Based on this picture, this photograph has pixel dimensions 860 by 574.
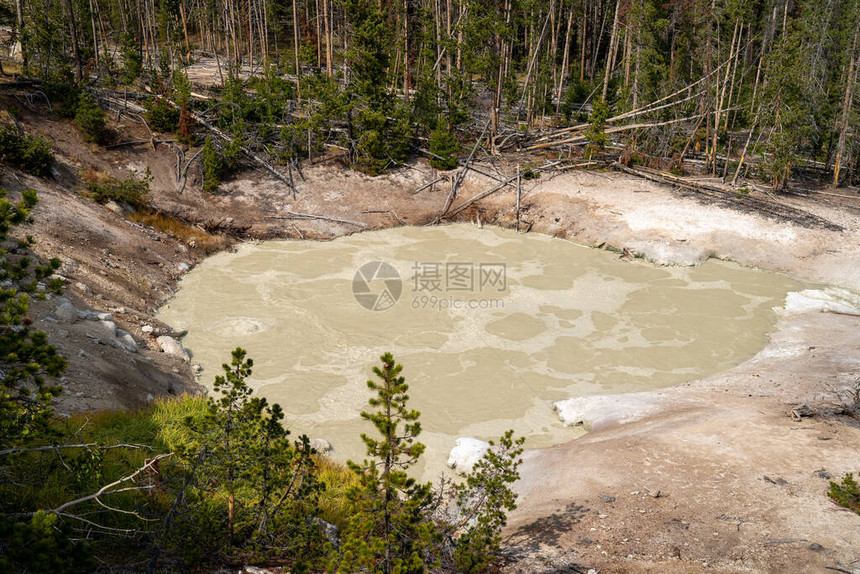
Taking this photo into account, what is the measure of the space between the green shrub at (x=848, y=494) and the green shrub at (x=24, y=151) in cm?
2111

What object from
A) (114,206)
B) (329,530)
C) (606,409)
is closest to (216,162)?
(114,206)

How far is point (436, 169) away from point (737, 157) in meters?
14.2

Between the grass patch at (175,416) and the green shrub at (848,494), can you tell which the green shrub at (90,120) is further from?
the green shrub at (848,494)

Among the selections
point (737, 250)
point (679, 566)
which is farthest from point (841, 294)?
point (679, 566)

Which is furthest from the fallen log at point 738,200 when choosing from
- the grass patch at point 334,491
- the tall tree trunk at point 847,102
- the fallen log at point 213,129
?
the grass patch at point 334,491

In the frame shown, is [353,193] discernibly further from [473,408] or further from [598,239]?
[473,408]

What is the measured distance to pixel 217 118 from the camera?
24500 mm

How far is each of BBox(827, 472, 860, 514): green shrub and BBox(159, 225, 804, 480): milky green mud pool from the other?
4399 millimetres

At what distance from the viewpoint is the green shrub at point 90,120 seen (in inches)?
814

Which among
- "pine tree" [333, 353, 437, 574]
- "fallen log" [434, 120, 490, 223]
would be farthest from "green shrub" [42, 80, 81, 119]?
"pine tree" [333, 353, 437, 574]

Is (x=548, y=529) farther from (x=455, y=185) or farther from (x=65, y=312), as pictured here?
(x=455, y=185)

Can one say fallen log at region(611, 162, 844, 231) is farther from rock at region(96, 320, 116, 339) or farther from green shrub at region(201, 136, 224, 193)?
rock at region(96, 320, 116, 339)

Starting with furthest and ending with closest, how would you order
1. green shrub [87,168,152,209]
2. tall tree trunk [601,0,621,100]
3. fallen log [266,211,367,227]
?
tall tree trunk [601,0,621,100]
fallen log [266,211,367,227]
green shrub [87,168,152,209]

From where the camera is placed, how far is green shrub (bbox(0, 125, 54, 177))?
1691 centimetres
